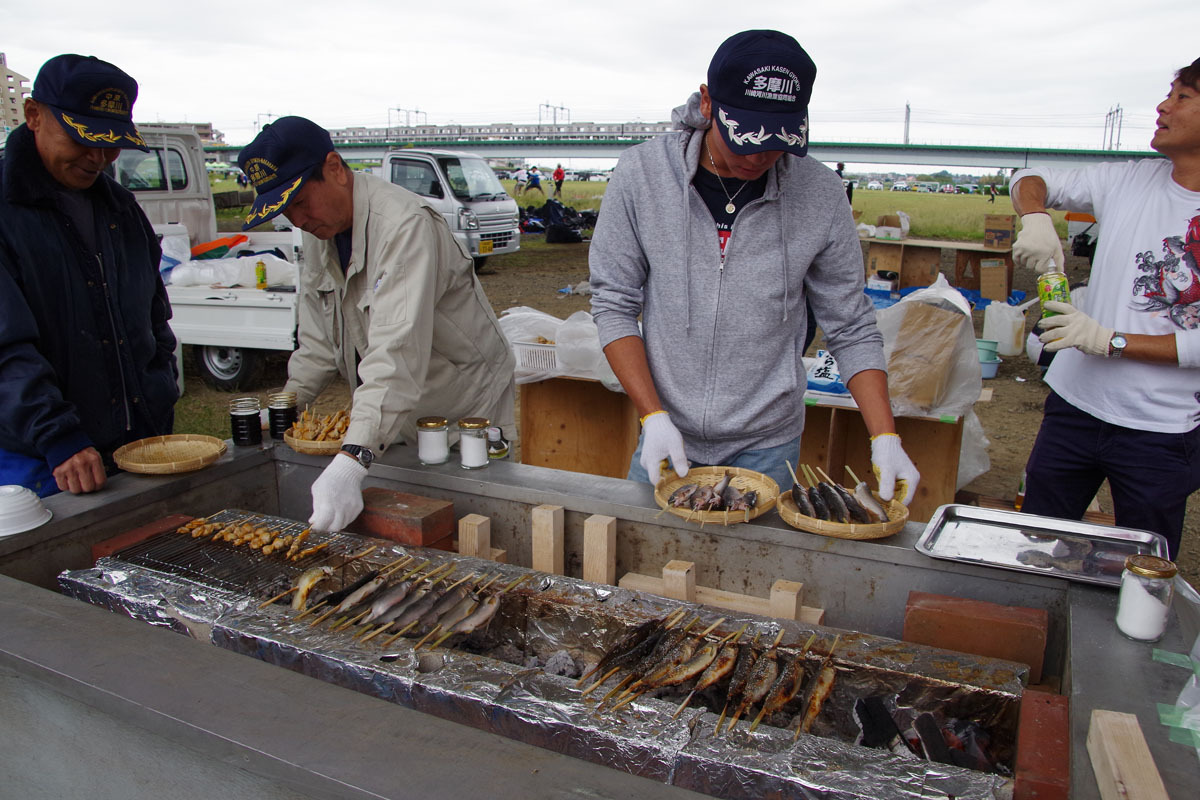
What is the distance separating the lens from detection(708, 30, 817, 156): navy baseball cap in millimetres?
2039

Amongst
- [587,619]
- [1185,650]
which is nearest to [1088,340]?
[1185,650]

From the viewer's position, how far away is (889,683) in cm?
167

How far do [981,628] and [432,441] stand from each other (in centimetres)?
174

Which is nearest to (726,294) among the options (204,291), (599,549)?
(599,549)

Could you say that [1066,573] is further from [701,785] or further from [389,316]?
[389,316]

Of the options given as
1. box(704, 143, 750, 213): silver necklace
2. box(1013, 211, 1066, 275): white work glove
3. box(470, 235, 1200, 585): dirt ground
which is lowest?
box(470, 235, 1200, 585): dirt ground

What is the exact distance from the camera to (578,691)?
1580 millimetres

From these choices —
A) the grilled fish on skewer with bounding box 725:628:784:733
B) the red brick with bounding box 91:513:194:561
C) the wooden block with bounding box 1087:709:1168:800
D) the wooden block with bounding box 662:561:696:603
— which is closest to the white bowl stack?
the red brick with bounding box 91:513:194:561

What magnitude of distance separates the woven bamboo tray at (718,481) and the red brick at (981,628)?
19.1 inches

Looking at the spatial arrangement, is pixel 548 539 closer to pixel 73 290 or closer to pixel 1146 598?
pixel 1146 598

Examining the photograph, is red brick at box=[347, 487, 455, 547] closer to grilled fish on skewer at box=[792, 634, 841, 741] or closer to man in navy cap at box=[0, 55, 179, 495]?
man in navy cap at box=[0, 55, 179, 495]

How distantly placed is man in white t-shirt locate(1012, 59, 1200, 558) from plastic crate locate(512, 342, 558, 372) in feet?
9.50

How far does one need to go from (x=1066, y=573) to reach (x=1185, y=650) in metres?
0.31

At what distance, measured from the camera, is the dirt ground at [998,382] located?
18.9 ft
